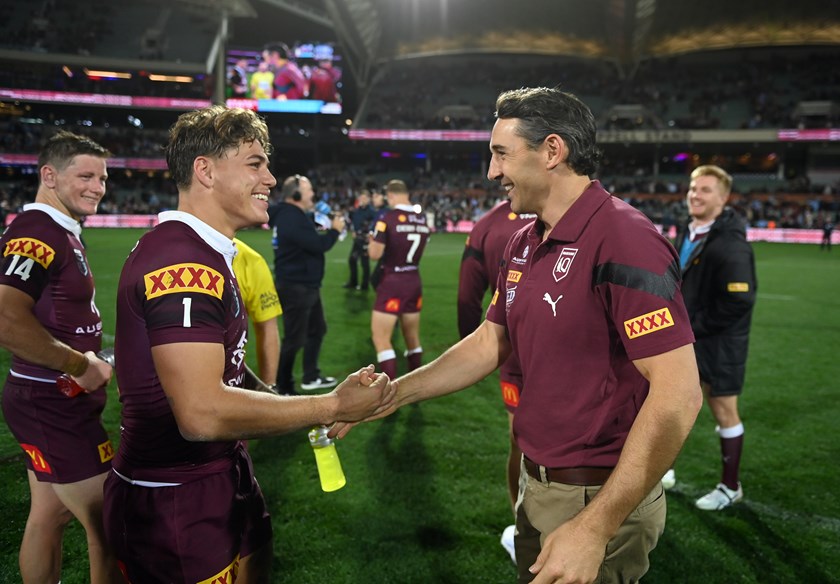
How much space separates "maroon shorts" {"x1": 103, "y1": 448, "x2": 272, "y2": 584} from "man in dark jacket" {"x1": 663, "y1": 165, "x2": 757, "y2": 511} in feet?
11.5

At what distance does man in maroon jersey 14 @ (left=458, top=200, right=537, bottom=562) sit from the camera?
3775 mm

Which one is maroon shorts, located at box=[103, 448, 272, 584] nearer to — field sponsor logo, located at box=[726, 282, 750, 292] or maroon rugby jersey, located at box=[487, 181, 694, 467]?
maroon rugby jersey, located at box=[487, 181, 694, 467]

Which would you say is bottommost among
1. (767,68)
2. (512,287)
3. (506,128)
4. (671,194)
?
(671,194)

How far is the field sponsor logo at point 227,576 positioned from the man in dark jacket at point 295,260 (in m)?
4.30

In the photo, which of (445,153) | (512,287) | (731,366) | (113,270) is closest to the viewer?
(512,287)

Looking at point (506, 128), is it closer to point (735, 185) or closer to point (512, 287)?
point (512, 287)

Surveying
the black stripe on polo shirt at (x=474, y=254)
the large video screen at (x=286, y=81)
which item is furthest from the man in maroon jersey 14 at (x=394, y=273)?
the large video screen at (x=286, y=81)

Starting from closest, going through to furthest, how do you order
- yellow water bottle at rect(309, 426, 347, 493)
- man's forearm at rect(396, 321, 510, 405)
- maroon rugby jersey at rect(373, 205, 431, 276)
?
yellow water bottle at rect(309, 426, 347, 493)
man's forearm at rect(396, 321, 510, 405)
maroon rugby jersey at rect(373, 205, 431, 276)

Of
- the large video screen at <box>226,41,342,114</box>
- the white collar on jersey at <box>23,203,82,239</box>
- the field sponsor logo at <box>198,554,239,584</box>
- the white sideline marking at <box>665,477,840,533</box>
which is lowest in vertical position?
the white sideline marking at <box>665,477,840,533</box>

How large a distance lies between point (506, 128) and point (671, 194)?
143 ft

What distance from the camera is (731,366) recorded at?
4.21 meters

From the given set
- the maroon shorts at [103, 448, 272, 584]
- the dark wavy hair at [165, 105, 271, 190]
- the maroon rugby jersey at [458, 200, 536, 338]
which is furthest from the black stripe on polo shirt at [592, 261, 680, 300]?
the maroon rugby jersey at [458, 200, 536, 338]

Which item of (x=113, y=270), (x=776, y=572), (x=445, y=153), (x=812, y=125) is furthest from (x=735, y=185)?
(x=776, y=572)

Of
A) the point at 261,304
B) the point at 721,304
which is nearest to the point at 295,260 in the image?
the point at 261,304
